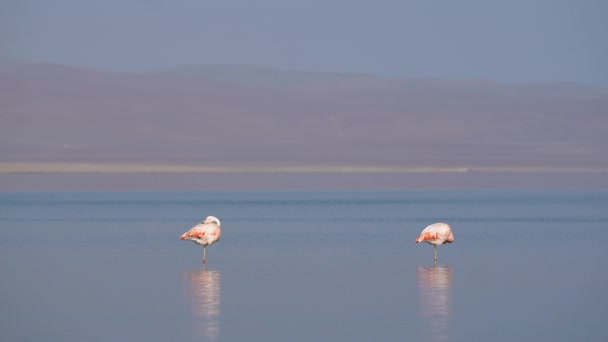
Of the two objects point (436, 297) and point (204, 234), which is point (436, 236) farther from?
point (436, 297)

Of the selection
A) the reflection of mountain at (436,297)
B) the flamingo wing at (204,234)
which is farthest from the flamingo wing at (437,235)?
the flamingo wing at (204,234)

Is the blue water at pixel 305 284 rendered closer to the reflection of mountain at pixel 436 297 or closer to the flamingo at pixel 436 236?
the reflection of mountain at pixel 436 297

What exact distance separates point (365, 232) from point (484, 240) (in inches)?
134

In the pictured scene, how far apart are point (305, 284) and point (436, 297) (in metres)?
1.95

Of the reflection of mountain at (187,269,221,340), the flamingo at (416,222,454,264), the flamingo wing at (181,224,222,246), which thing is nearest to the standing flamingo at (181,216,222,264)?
the flamingo wing at (181,224,222,246)

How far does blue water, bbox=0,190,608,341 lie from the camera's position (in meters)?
13.6

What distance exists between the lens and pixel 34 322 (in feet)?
46.5

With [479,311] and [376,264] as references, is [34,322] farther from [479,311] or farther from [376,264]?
[376,264]

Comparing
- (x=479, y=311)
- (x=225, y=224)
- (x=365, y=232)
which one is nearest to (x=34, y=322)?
(x=479, y=311)

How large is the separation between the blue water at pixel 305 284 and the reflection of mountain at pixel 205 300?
0.07 ft

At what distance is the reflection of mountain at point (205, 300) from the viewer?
44.6 feet

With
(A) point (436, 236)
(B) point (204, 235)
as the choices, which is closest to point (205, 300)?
(B) point (204, 235)

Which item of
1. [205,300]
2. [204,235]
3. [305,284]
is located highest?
[204,235]

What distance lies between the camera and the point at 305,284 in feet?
56.3
